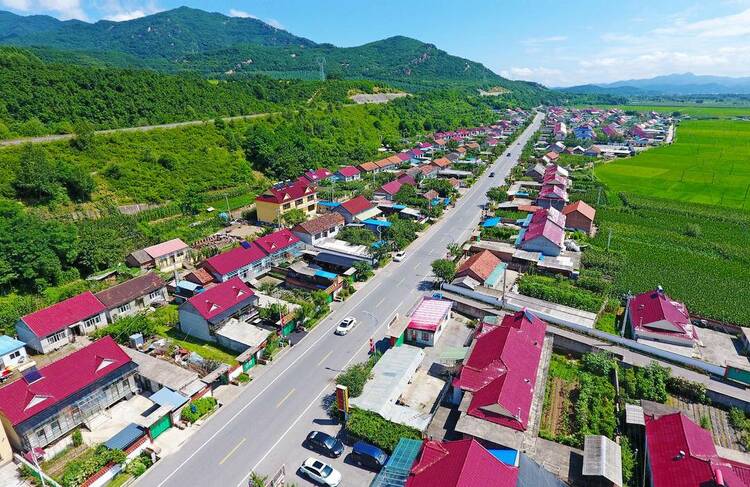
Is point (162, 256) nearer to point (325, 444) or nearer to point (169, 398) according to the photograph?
point (169, 398)

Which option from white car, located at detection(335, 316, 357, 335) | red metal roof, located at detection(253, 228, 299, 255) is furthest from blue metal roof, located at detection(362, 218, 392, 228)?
white car, located at detection(335, 316, 357, 335)

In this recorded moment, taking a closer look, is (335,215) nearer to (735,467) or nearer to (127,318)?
(127,318)

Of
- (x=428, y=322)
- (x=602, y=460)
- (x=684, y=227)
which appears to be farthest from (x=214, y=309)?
(x=684, y=227)

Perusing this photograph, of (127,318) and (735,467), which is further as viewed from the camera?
(127,318)

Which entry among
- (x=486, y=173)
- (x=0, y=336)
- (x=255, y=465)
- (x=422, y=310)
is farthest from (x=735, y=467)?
(x=486, y=173)

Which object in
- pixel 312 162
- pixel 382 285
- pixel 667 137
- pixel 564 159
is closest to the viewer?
pixel 382 285

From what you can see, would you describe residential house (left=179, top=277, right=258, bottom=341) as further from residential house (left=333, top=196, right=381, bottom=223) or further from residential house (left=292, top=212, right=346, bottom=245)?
residential house (left=333, top=196, right=381, bottom=223)

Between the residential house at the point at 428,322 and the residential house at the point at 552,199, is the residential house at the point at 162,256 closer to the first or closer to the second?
the residential house at the point at 428,322
